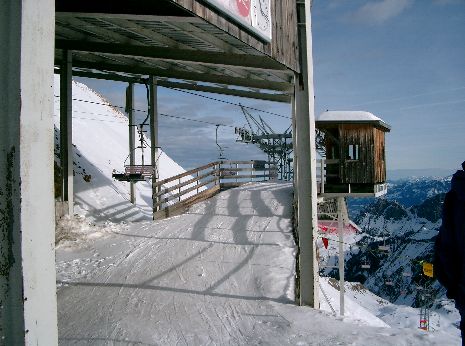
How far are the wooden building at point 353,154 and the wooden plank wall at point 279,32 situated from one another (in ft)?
22.0

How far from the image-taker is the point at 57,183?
14.2 meters

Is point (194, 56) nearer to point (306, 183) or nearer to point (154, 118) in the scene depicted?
point (306, 183)

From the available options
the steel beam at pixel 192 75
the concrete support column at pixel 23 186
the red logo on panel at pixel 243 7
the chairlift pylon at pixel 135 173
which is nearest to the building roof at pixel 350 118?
the steel beam at pixel 192 75

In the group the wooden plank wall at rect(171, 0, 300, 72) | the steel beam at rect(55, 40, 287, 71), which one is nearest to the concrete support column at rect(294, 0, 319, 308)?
the wooden plank wall at rect(171, 0, 300, 72)

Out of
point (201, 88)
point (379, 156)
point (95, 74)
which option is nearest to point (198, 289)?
point (201, 88)

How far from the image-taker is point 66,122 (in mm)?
12688

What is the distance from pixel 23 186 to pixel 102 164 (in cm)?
1730

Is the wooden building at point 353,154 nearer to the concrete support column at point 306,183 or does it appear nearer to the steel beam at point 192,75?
the steel beam at point 192,75

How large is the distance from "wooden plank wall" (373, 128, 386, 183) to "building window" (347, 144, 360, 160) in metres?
0.69

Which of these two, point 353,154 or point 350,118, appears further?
point 353,154

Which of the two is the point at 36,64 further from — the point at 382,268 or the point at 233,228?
the point at 382,268

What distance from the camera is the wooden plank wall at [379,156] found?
14550 millimetres

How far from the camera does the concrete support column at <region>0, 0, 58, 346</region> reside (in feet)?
8.26

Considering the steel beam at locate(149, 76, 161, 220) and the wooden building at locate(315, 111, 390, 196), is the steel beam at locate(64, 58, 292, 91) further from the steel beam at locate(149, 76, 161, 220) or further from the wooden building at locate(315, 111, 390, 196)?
the wooden building at locate(315, 111, 390, 196)
